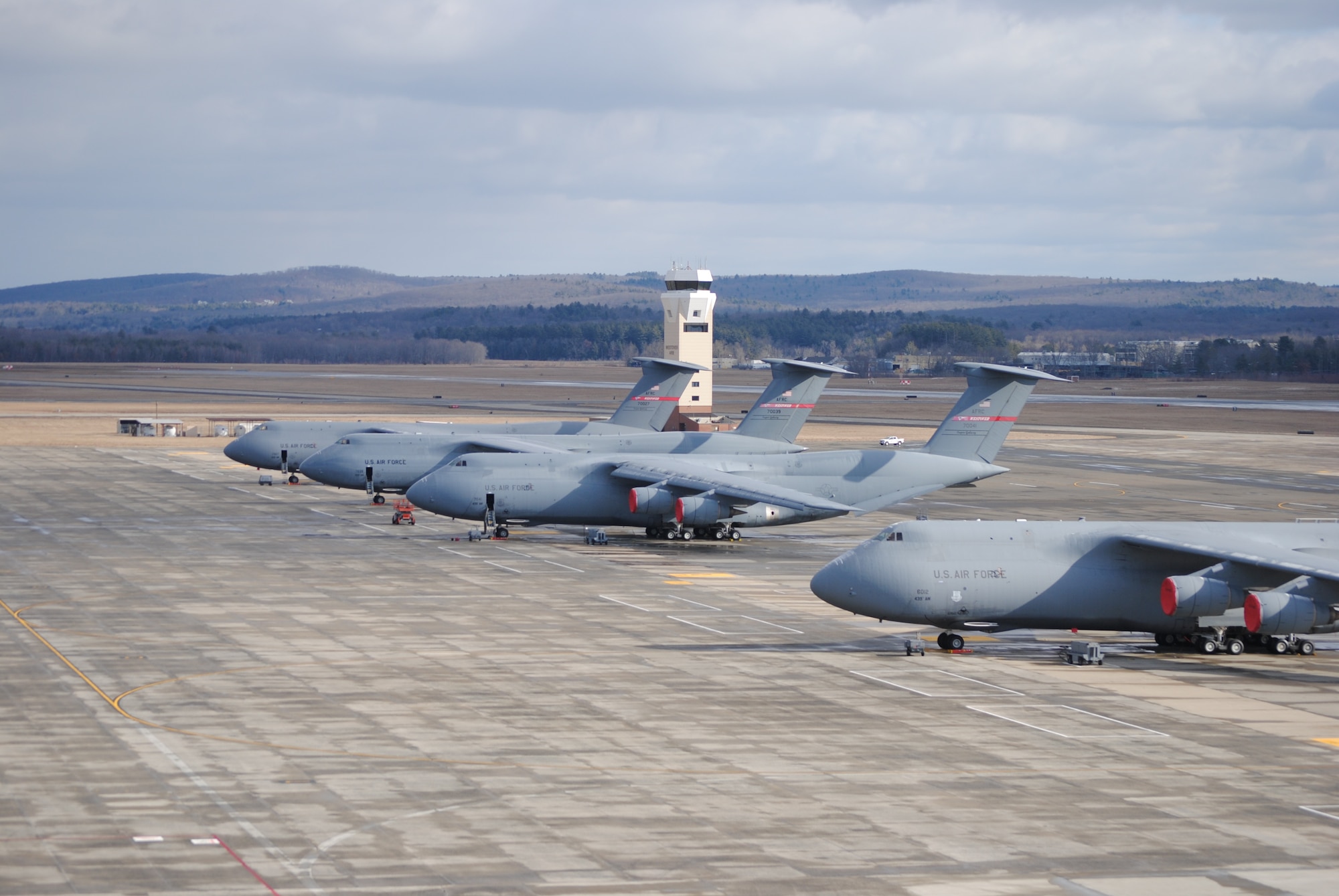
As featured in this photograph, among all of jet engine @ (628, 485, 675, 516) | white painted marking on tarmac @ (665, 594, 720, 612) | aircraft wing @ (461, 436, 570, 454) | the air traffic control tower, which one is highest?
the air traffic control tower

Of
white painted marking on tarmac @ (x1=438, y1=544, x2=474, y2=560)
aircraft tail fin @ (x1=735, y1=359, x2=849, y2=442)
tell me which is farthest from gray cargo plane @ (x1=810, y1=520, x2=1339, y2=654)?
aircraft tail fin @ (x1=735, y1=359, x2=849, y2=442)

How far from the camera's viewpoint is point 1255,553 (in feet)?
128

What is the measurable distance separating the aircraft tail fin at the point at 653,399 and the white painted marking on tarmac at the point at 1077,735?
5163 cm

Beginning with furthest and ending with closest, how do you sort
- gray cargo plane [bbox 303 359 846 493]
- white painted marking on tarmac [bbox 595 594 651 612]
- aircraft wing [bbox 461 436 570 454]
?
gray cargo plane [bbox 303 359 846 493] < aircraft wing [bbox 461 436 570 454] < white painted marking on tarmac [bbox 595 594 651 612]

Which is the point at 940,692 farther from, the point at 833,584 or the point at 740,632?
the point at 740,632

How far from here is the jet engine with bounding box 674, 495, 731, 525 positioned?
61.8 m

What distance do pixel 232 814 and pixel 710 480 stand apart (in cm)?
3790

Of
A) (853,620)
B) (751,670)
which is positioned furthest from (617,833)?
(853,620)

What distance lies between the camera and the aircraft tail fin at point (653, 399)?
85312 millimetres

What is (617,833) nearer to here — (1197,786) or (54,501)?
(1197,786)

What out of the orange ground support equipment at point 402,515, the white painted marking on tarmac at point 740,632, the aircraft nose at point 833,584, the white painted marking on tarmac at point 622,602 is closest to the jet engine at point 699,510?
the white painted marking on tarmac at point 622,602

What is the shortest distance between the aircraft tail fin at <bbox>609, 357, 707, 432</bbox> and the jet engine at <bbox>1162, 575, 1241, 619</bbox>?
1885 inches

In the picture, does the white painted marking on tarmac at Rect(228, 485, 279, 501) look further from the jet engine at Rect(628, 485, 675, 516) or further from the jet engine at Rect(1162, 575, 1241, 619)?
the jet engine at Rect(1162, 575, 1241, 619)

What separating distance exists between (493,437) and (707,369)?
→ 39.7m
